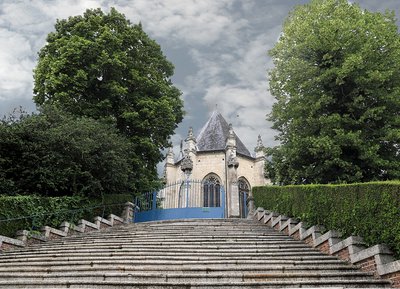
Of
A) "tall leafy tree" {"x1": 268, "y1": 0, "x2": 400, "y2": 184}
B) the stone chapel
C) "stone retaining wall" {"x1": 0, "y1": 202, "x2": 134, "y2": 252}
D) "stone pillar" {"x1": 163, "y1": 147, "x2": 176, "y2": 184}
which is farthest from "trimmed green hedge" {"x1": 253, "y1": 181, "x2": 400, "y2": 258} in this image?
"stone pillar" {"x1": 163, "y1": 147, "x2": 176, "y2": 184}

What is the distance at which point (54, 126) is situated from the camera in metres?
16.2

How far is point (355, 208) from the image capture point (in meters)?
8.26

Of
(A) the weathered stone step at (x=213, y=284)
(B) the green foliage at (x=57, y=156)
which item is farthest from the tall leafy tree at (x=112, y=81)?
(A) the weathered stone step at (x=213, y=284)

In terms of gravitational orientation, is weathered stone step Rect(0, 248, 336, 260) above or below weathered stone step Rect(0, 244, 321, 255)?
below

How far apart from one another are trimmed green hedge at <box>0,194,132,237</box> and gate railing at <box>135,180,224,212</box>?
128 inches

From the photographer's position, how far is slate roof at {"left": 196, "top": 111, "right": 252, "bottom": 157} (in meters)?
34.0

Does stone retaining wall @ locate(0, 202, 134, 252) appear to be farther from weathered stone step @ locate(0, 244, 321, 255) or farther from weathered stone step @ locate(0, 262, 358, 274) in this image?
weathered stone step @ locate(0, 262, 358, 274)

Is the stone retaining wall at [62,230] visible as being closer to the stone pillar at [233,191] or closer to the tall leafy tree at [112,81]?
the tall leafy tree at [112,81]

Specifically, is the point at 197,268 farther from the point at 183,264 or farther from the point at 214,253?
the point at 214,253

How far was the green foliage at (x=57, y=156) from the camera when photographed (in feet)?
49.0

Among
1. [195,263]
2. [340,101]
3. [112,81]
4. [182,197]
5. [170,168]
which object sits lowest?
[195,263]

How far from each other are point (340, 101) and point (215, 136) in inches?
816

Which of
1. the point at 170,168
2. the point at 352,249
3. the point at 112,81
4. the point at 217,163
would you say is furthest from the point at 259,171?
the point at 352,249

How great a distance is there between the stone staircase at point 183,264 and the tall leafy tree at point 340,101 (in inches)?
167
